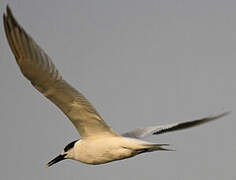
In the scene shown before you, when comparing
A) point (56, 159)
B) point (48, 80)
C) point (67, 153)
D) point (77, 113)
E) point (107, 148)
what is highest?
point (48, 80)

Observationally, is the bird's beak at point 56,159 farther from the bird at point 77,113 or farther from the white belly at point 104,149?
the white belly at point 104,149

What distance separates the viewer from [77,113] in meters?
8.48

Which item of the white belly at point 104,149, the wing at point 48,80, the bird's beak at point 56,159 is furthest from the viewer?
the bird's beak at point 56,159

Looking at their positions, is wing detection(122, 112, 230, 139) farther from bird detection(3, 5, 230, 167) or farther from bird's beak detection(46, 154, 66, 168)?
bird's beak detection(46, 154, 66, 168)

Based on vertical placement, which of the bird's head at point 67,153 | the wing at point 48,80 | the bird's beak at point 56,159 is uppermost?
the wing at point 48,80

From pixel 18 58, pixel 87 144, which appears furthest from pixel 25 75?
pixel 87 144

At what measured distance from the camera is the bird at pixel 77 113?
25.3ft

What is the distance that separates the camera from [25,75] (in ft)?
26.2

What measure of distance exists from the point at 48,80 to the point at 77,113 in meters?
0.76

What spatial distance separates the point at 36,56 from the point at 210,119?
8.34 ft

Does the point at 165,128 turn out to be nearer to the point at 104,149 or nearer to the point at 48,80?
the point at 104,149

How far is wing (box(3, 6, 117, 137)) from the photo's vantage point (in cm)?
762

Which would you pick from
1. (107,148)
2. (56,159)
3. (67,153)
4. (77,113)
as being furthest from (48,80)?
(56,159)

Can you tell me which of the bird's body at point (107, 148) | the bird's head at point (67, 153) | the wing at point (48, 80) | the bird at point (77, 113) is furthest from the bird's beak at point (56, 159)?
the wing at point (48, 80)
